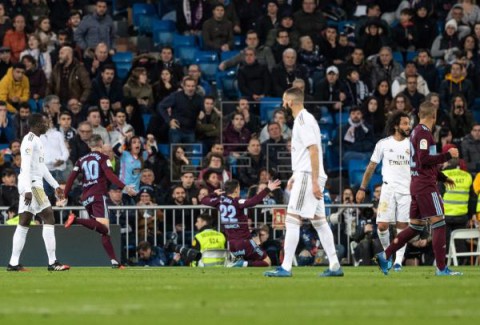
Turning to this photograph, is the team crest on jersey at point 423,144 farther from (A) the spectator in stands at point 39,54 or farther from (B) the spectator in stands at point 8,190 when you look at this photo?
(A) the spectator in stands at point 39,54

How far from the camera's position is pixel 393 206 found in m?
20.2

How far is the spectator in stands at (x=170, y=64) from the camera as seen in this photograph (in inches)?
1144

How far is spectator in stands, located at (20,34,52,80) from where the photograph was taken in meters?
28.6

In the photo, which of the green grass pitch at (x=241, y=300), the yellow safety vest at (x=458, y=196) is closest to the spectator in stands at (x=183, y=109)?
the yellow safety vest at (x=458, y=196)

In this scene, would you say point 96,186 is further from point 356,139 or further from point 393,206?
point 356,139

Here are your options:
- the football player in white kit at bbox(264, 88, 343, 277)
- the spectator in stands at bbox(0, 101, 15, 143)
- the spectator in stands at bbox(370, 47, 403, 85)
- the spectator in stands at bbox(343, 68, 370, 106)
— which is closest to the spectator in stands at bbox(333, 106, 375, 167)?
the spectator in stands at bbox(343, 68, 370, 106)

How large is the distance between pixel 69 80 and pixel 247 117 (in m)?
3.67

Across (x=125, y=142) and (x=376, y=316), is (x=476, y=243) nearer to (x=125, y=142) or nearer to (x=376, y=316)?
(x=125, y=142)

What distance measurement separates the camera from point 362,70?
29.6 metres

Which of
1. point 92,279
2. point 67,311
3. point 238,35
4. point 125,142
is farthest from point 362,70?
point 67,311

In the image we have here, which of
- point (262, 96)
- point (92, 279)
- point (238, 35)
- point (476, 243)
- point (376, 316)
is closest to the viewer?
point (376, 316)

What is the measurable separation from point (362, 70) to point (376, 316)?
761 inches

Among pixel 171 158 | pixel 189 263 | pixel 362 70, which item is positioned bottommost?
pixel 189 263

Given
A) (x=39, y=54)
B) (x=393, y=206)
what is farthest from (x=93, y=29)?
(x=393, y=206)
